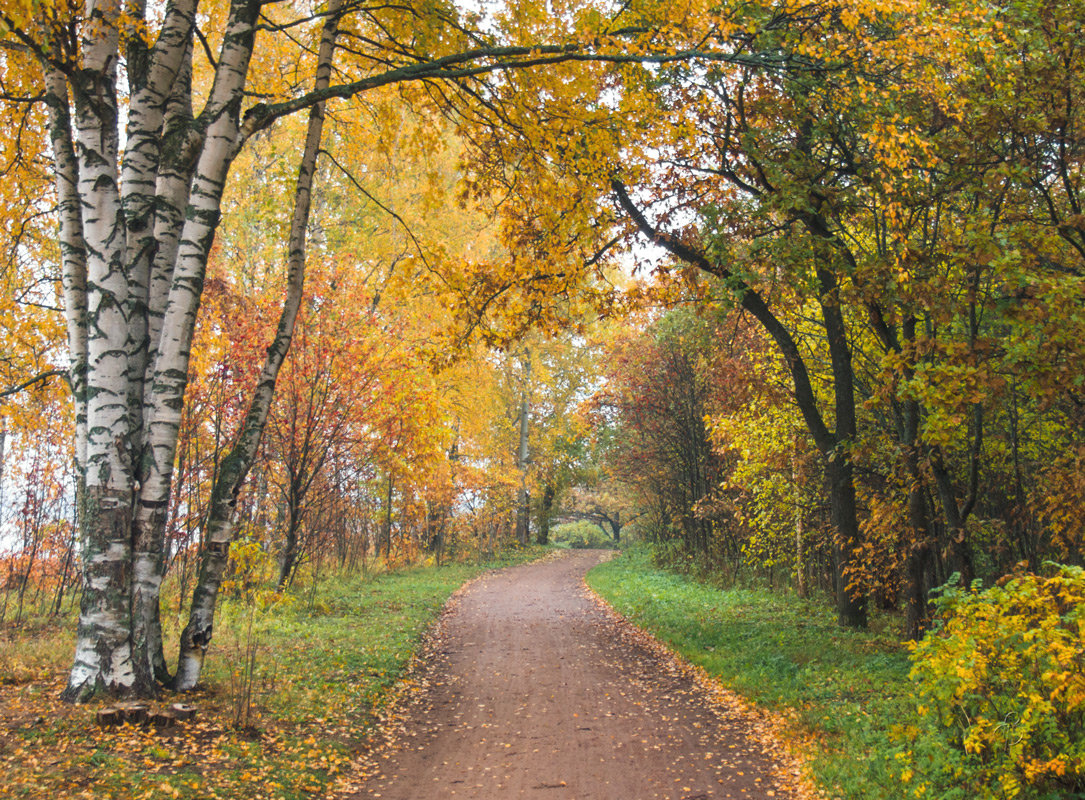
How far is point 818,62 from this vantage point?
708cm

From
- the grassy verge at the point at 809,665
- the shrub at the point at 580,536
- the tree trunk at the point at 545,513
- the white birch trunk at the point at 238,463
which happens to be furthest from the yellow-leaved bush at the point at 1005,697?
the shrub at the point at 580,536

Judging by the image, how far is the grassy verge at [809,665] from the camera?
186 inches

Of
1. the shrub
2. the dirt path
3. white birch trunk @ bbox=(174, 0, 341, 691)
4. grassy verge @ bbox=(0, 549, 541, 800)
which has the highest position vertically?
white birch trunk @ bbox=(174, 0, 341, 691)

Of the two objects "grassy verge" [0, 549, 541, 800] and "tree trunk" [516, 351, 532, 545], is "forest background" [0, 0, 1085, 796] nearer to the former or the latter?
"grassy verge" [0, 549, 541, 800]

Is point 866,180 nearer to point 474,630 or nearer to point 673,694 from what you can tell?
point 673,694

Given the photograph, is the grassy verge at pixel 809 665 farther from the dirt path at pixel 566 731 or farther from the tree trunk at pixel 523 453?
the tree trunk at pixel 523 453

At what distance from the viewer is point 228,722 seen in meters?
5.03

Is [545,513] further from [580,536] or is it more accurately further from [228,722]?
[228,722]

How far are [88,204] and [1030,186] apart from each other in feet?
27.7

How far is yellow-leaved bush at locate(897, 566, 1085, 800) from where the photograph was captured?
11.2 feet

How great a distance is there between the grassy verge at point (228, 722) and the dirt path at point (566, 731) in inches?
20.6

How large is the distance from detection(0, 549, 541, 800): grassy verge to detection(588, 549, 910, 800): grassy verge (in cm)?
369

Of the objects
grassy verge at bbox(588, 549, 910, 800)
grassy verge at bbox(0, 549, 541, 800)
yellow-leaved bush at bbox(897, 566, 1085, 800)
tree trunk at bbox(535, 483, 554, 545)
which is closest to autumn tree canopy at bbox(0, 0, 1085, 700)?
grassy verge at bbox(0, 549, 541, 800)

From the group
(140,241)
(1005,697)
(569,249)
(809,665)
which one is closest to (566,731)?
(809,665)
